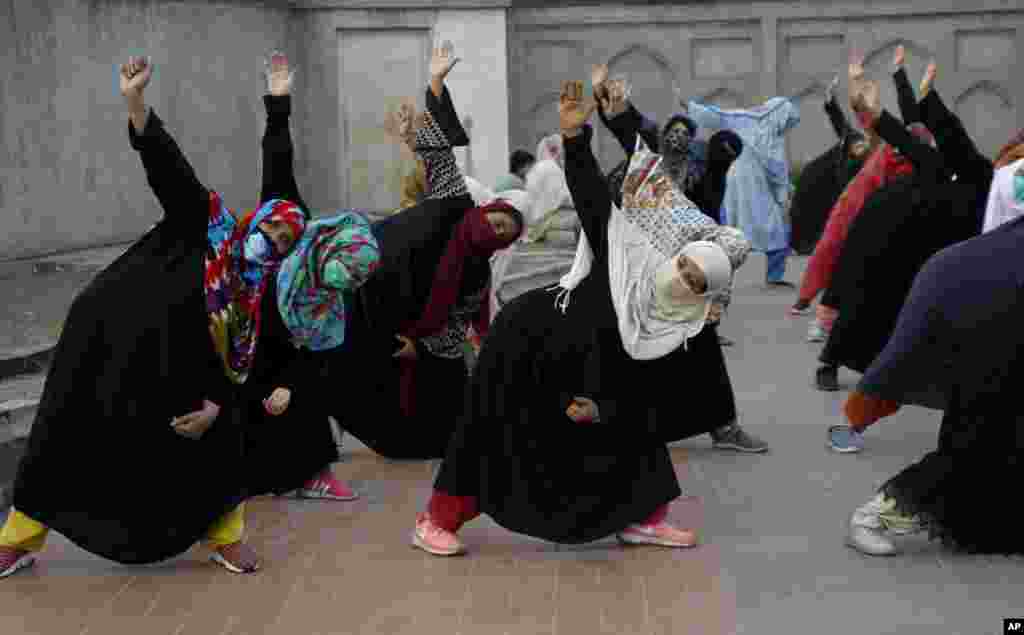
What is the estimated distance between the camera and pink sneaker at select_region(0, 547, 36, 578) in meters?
5.30

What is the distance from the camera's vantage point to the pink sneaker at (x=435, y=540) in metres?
5.54

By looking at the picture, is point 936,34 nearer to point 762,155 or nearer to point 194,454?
point 762,155

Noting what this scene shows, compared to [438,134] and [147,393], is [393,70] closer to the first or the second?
[438,134]

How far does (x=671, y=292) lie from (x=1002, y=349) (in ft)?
3.60

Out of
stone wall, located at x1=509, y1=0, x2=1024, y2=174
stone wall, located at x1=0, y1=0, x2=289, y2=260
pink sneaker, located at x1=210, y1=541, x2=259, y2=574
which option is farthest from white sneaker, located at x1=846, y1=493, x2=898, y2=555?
stone wall, located at x1=509, y1=0, x2=1024, y2=174

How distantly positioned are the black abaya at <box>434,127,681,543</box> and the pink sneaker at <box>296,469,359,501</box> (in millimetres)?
1077

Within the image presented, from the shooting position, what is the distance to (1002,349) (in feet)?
16.9

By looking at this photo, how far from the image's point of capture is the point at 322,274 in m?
5.50

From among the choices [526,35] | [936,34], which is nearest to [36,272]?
[526,35]

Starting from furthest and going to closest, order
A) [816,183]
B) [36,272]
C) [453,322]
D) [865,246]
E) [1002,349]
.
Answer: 1. [816,183]
2. [36,272]
3. [865,246]
4. [453,322]
5. [1002,349]

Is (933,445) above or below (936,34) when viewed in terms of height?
below

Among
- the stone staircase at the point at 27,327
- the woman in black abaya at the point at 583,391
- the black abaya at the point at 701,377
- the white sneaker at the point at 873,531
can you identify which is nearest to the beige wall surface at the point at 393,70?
the stone staircase at the point at 27,327

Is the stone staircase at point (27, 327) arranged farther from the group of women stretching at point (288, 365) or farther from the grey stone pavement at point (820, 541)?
the grey stone pavement at point (820, 541)

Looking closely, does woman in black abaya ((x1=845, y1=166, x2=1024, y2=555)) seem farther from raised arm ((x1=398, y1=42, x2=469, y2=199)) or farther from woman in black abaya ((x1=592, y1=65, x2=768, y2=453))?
raised arm ((x1=398, y1=42, x2=469, y2=199))
